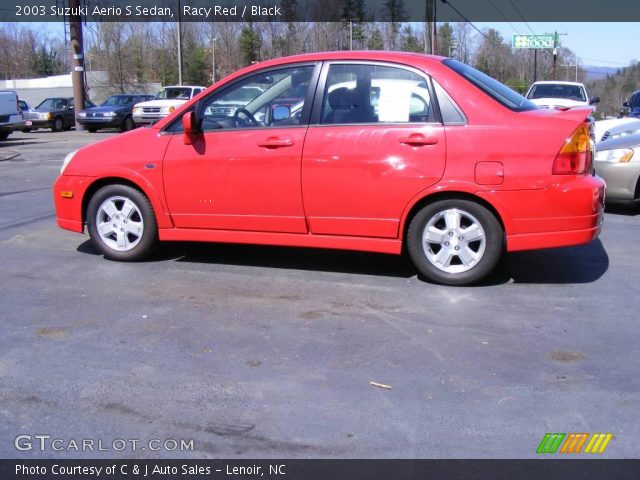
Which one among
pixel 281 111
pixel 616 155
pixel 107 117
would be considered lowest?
pixel 616 155

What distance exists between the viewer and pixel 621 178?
8.02 meters

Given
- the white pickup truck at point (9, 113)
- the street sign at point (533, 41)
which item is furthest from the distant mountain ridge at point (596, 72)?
the white pickup truck at point (9, 113)

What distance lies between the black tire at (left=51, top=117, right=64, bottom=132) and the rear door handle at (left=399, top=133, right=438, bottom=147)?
93.1 feet

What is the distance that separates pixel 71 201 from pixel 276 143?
2.02 metres

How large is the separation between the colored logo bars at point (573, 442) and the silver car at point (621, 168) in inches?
215

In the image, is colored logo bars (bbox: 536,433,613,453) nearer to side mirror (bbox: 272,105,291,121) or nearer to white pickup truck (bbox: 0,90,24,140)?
side mirror (bbox: 272,105,291,121)

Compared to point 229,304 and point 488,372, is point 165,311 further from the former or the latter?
point 488,372

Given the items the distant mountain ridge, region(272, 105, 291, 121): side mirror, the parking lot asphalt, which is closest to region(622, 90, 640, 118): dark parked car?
the parking lot asphalt

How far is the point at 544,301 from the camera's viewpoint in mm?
5102

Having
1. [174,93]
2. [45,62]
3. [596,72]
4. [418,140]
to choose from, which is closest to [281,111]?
[418,140]

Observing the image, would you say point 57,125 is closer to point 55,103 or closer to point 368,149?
point 55,103

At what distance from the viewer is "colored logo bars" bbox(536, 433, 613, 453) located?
310 centimetres

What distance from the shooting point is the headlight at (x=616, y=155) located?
8.00 metres

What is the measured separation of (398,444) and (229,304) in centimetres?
222
